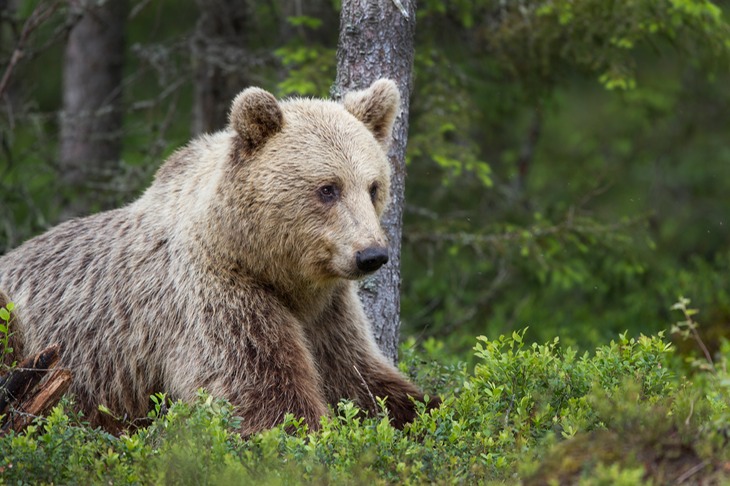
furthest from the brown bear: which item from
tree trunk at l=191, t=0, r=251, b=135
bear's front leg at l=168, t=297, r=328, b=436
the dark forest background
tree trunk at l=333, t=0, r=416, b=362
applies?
tree trunk at l=191, t=0, r=251, b=135

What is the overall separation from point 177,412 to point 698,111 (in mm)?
12602

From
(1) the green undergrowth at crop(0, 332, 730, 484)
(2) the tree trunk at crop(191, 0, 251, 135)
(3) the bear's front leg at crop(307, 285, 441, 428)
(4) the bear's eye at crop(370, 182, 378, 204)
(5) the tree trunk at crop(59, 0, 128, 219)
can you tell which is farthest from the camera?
(5) the tree trunk at crop(59, 0, 128, 219)

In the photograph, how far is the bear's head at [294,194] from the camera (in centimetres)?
564

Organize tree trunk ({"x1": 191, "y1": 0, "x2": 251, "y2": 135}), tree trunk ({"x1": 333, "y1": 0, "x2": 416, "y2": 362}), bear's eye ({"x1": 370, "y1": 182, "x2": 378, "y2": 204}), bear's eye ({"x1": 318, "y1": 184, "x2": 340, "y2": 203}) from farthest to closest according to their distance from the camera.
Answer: tree trunk ({"x1": 191, "y1": 0, "x2": 251, "y2": 135}) → tree trunk ({"x1": 333, "y1": 0, "x2": 416, "y2": 362}) → bear's eye ({"x1": 370, "y1": 182, "x2": 378, "y2": 204}) → bear's eye ({"x1": 318, "y1": 184, "x2": 340, "y2": 203})

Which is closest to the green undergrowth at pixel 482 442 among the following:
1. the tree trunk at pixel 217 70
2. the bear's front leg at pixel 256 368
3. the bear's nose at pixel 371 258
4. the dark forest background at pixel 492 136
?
the bear's front leg at pixel 256 368

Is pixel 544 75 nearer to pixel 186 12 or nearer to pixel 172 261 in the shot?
pixel 172 261

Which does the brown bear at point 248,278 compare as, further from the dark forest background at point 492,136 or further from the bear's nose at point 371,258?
the dark forest background at point 492,136

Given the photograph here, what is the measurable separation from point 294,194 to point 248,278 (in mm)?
582

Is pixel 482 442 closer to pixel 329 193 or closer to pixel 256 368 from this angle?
pixel 256 368

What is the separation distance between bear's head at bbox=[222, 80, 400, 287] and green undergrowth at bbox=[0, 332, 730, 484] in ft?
3.28

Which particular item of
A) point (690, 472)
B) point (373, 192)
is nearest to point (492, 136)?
point (373, 192)

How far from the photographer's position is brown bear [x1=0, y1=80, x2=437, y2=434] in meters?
5.55

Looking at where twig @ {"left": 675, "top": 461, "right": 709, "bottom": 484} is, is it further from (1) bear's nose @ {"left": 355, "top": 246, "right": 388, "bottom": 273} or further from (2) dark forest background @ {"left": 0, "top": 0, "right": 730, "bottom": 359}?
(2) dark forest background @ {"left": 0, "top": 0, "right": 730, "bottom": 359}

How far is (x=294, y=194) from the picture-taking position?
18.7 ft
